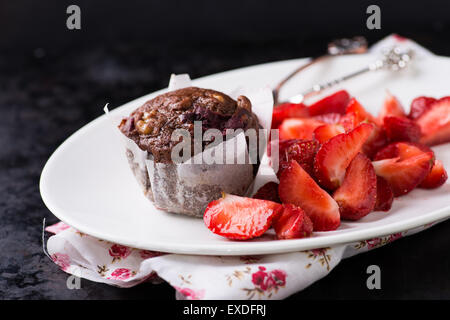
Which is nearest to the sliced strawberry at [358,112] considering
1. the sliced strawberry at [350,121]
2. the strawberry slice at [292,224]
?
the sliced strawberry at [350,121]

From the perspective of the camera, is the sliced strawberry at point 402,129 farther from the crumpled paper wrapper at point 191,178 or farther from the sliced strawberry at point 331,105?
the crumpled paper wrapper at point 191,178

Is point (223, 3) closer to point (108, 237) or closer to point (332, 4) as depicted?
point (332, 4)

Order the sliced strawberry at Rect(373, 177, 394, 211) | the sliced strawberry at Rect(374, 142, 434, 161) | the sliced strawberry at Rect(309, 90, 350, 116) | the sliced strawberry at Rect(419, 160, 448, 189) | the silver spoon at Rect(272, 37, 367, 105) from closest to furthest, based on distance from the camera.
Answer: the sliced strawberry at Rect(373, 177, 394, 211), the sliced strawberry at Rect(419, 160, 448, 189), the sliced strawberry at Rect(374, 142, 434, 161), the sliced strawberry at Rect(309, 90, 350, 116), the silver spoon at Rect(272, 37, 367, 105)

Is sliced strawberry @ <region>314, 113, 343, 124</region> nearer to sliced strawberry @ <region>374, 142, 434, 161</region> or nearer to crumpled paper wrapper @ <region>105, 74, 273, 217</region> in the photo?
sliced strawberry @ <region>374, 142, 434, 161</region>

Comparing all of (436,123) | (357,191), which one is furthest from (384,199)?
(436,123)

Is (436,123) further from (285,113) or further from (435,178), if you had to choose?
(285,113)

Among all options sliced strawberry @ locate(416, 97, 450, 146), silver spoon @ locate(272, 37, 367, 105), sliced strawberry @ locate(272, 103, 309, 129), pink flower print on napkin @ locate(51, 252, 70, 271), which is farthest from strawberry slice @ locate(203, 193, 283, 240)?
silver spoon @ locate(272, 37, 367, 105)
